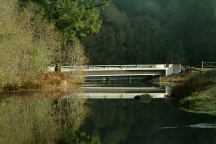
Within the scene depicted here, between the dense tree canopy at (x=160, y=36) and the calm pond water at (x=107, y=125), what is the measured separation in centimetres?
8173

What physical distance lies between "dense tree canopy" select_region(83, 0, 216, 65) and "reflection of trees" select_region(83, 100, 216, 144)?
8047 centimetres

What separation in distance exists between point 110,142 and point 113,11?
401 feet

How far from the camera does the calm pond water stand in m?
28.0

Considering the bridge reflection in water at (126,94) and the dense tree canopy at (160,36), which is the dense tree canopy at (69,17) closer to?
the bridge reflection in water at (126,94)

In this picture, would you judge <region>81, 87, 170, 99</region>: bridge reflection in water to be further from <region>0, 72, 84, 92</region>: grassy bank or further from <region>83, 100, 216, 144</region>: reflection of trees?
<region>83, 100, 216, 144</region>: reflection of trees

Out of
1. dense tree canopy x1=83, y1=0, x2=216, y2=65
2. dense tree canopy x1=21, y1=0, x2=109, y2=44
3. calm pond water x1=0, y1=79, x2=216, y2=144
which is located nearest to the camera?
calm pond water x1=0, y1=79, x2=216, y2=144

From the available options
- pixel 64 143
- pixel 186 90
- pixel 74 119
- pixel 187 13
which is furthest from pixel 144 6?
pixel 64 143

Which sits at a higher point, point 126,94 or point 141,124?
point 141,124

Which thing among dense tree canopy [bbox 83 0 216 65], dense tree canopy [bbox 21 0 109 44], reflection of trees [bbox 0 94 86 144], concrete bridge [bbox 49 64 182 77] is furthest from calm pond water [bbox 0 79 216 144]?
dense tree canopy [bbox 83 0 216 65]

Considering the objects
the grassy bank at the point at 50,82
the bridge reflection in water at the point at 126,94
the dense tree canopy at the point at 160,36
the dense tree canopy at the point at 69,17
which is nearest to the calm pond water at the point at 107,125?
the bridge reflection in water at the point at 126,94

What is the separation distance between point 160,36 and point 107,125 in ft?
333

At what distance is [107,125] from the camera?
3428 cm

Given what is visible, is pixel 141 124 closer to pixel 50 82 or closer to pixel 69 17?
pixel 50 82

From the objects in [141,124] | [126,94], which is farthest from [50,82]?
[141,124]
